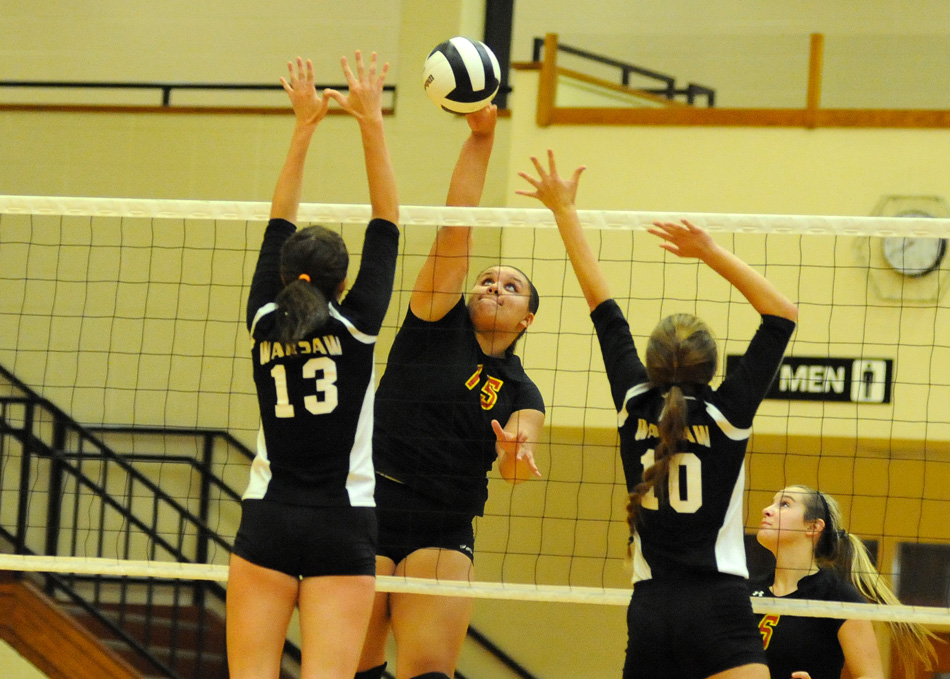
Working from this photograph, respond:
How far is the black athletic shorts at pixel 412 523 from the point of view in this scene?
12.3 feet

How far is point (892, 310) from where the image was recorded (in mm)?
7469

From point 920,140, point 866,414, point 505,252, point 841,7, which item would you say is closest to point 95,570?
point 505,252

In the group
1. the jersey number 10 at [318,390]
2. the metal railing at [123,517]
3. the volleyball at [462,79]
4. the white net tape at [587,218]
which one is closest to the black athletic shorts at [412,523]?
the jersey number 10 at [318,390]

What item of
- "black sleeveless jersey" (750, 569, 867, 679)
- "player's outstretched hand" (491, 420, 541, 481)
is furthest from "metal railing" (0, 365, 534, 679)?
"player's outstretched hand" (491, 420, 541, 481)

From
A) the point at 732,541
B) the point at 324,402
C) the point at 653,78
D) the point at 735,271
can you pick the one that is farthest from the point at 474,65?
the point at 653,78

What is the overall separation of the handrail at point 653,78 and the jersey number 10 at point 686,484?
5433mm

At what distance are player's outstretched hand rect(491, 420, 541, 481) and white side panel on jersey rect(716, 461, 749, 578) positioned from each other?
2.21 ft

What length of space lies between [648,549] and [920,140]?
5438mm

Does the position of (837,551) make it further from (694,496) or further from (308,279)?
(308,279)

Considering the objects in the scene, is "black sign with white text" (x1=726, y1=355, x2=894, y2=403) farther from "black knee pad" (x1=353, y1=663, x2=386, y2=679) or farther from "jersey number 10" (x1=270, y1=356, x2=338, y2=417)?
"jersey number 10" (x1=270, y1=356, x2=338, y2=417)

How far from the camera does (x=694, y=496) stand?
297cm

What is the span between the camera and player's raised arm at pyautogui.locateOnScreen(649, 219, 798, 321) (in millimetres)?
3006

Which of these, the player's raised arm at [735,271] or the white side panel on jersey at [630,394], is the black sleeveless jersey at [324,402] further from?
the player's raised arm at [735,271]

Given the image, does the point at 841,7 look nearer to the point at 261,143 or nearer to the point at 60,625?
the point at 261,143
